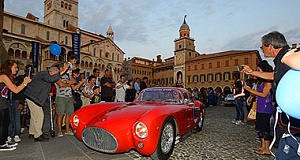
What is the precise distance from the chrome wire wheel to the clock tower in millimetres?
55156

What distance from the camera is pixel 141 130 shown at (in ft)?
10.8

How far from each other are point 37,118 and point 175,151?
10.4 feet

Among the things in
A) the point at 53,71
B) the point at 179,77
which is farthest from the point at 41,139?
the point at 179,77

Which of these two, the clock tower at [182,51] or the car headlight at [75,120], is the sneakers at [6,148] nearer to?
the car headlight at [75,120]

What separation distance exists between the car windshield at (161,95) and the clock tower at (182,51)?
176 ft

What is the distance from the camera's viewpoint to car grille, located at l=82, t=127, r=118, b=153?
132 inches

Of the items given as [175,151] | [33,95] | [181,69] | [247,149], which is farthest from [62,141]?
[181,69]

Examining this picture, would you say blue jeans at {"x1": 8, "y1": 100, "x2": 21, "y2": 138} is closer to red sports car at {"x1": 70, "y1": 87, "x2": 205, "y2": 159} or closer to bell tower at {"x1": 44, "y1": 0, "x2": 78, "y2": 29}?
red sports car at {"x1": 70, "y1": 87, "x2": 205, "y2": 159}

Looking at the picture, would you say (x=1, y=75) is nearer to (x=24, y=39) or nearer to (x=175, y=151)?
(x=175, y=151)

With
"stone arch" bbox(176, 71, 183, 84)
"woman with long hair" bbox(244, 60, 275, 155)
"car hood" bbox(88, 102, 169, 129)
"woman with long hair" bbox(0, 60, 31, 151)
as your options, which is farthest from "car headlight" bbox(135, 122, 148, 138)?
"stone arch" bbox(176, 71, 183, 84)

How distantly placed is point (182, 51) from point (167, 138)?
55822 mm

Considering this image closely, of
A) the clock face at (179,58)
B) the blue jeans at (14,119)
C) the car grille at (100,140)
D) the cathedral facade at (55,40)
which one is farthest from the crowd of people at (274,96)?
the clock face at (179,58)

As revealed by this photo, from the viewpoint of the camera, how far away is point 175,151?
424 centimetres

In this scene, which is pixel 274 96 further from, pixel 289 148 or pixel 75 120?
pixel 75 120
